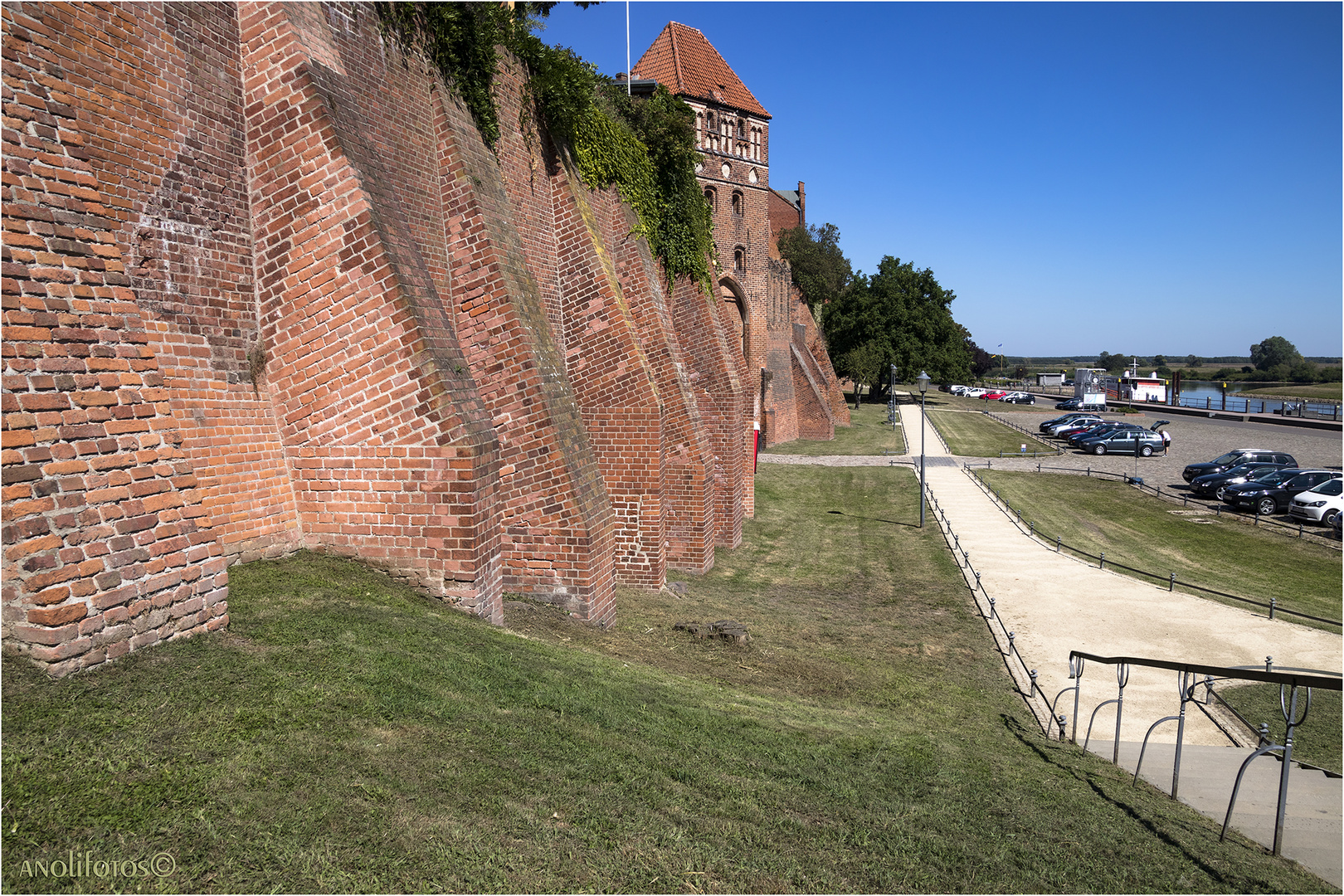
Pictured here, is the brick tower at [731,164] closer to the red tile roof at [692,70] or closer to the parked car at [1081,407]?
the red tile roof at [692,70]

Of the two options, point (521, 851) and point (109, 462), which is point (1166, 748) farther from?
point (109, 462)

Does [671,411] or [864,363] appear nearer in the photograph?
[671,411]

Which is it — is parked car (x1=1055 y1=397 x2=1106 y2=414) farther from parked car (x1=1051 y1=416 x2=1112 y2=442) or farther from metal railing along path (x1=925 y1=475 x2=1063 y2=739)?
metal railing along path (x1=925 y1=475 x2=1063 y2=739)

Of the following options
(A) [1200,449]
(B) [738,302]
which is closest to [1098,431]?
(A) [1200,449]

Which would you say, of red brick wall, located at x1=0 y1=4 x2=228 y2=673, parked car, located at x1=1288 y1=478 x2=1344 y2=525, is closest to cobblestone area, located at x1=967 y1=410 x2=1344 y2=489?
parked car, located at x1=1288 y1=478 x2=1344 y2=525

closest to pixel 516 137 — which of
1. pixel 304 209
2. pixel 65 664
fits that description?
pixel 304 209

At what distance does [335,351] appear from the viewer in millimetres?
6703

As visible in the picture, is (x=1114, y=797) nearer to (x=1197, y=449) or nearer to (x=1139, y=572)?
(x=1139, y=572)

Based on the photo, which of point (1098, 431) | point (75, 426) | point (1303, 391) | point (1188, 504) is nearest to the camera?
point (75, 426)

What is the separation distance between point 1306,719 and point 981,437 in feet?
127

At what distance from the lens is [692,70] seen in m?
27.8

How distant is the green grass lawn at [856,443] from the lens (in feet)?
129

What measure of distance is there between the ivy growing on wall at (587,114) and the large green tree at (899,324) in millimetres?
50644

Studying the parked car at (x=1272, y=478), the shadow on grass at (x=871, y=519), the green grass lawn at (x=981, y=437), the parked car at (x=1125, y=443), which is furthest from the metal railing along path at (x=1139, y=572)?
the parked car at (x=1125, y=443)
